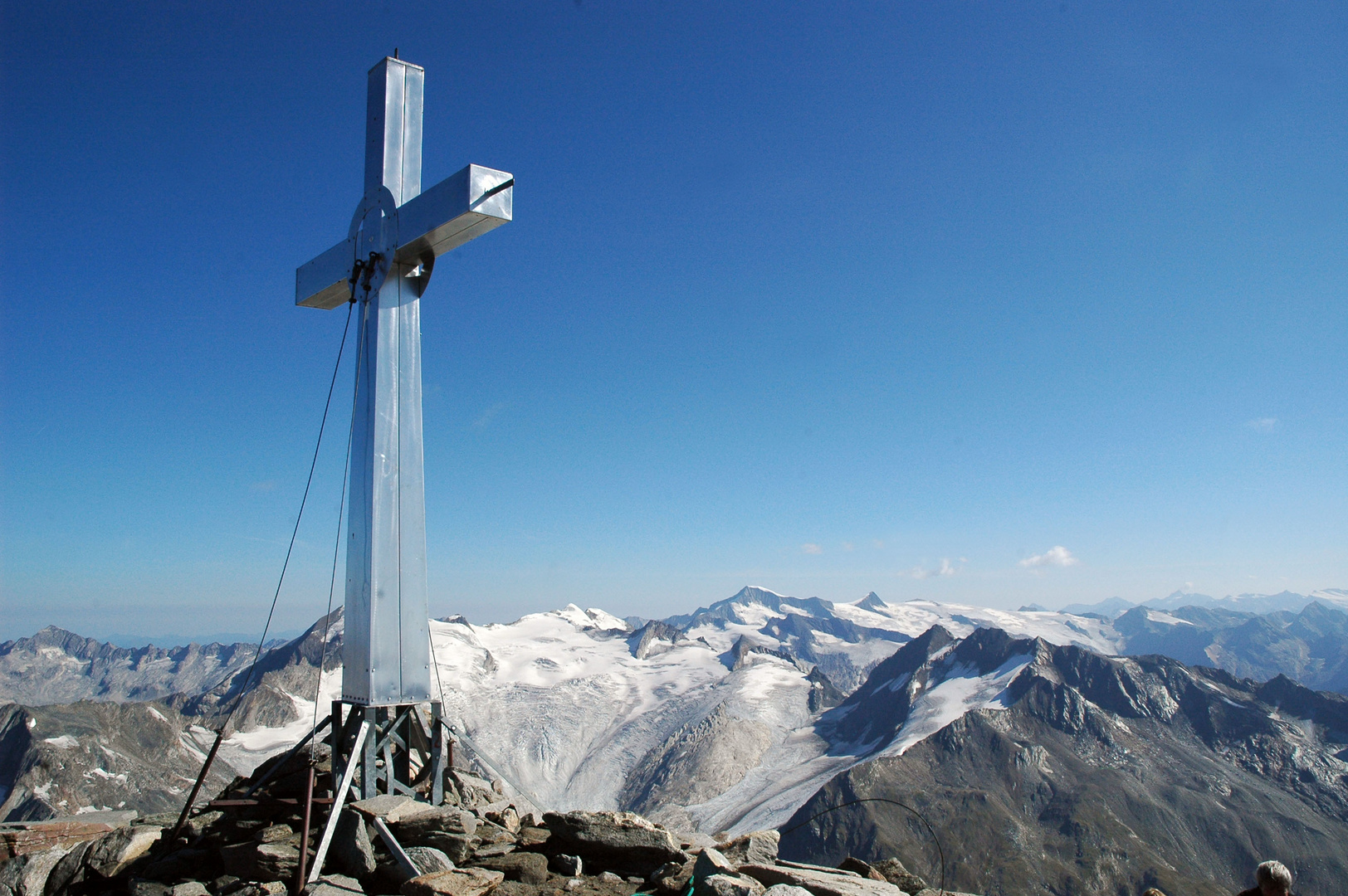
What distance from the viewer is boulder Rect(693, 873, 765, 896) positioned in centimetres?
905

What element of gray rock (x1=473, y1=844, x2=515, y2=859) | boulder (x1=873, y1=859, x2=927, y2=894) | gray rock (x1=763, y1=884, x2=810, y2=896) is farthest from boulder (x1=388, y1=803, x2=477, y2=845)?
boulder (x1=873, y1=859, x2=927, y2=894)

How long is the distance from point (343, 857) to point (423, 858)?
1.03 metres

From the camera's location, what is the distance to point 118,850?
11.4 m

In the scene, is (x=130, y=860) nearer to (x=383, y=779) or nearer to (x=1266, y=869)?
(x=383, y=779)

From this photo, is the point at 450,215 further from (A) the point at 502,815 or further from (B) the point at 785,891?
(B) the point at 785,891

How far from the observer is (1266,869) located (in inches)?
328

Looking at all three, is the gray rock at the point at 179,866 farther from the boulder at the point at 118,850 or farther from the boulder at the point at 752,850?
the boulder at the point at 752,850

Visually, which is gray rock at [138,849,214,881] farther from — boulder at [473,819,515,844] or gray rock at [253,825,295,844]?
boulder at [473,819,515,844]

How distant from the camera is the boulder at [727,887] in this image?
9055 mm

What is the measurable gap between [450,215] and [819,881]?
396 inches

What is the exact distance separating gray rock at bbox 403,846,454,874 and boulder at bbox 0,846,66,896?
221 inches

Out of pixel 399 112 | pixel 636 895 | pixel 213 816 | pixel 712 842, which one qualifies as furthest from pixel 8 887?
pixel 399 112

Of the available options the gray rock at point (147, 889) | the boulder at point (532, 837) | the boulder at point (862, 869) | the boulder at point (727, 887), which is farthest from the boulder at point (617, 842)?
the gray rock at point (147, 889)

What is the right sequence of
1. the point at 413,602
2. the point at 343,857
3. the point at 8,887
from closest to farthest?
1. the point at 343,857
2. the point at 8,887
3. the point at 413,602
